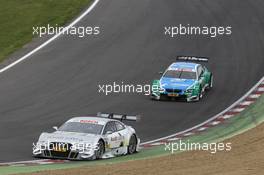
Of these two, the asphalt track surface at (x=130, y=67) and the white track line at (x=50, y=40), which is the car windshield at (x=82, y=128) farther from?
the white track line at (x=50, y=40)

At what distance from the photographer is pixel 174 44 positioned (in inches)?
1652

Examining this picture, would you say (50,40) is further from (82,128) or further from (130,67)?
(82,128)

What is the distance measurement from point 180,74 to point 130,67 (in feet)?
11.0

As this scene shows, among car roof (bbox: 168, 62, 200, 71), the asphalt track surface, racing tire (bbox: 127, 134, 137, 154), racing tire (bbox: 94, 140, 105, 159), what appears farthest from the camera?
car roof (bbox: 168, 62, 200, 71)

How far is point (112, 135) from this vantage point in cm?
2567

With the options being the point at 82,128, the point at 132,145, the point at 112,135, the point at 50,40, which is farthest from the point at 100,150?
the point at 50,40

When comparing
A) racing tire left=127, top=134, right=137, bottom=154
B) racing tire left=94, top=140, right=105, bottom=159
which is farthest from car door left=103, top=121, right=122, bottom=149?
racing tire left=127, top=134, right=137, bottom=154

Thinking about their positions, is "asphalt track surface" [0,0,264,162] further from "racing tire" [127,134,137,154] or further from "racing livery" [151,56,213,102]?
"racing tire" [127,134,137,154]

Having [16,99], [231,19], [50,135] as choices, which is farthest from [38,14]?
[50,135]

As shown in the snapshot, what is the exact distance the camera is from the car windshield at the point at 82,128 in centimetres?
2550

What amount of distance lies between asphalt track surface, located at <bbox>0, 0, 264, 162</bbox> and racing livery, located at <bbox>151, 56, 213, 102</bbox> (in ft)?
1.48

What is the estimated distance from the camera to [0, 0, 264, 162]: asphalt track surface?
102 ft

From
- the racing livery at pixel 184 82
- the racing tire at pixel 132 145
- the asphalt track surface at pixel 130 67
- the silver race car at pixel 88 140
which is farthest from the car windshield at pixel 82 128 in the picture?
the racing livery at pixel 184 82

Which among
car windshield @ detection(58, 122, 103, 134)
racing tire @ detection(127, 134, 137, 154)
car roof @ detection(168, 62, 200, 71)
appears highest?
car roof @ detection(168, 62, 200, 71)
